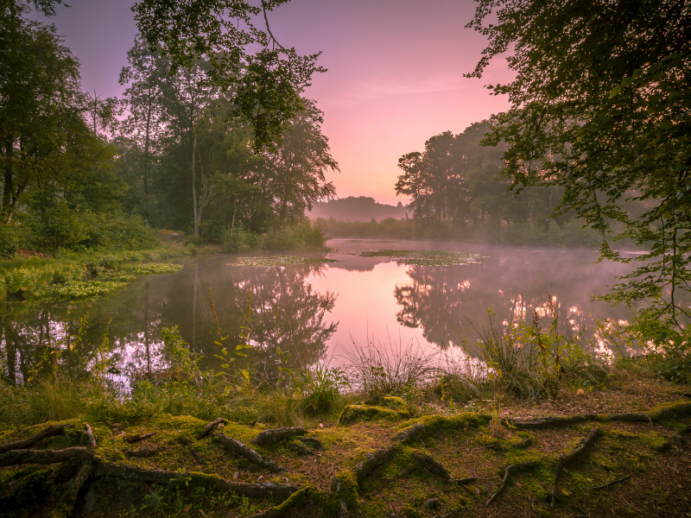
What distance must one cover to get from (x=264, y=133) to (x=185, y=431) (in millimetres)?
4186

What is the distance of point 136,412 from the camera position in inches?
99.7

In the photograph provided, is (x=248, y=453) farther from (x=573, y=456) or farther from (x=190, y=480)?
(x=573, y=456)

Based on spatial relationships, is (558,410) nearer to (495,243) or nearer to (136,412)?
(136,412)

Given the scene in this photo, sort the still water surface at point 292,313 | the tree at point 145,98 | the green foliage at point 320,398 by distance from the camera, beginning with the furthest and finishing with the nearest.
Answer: the tree at point 145,98 < the still water surface at point 292,313 < the green foliage at point 320,398

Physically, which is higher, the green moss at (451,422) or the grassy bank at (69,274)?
the grassy bank at (69,274)

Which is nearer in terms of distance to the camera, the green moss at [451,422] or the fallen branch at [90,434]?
the fallen branch at [90,434]

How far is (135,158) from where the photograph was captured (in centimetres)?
2767

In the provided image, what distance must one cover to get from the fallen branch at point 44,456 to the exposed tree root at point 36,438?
14 centimetres

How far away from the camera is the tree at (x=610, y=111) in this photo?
109 inches

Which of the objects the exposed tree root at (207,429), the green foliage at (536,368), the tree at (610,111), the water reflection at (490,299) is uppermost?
the tree at (610,111)

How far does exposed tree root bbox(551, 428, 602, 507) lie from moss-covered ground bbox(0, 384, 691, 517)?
24mm

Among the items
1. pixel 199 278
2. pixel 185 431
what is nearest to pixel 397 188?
pixel 199 278

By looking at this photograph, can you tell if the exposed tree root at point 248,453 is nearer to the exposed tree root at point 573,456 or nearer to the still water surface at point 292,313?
the exposed tree root at point 573,456

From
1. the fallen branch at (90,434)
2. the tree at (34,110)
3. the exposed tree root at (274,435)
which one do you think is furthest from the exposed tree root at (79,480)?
the tree at (34,110)
